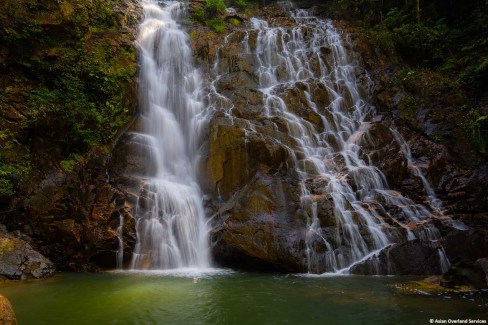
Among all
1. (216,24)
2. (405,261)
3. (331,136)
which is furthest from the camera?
(216,24)

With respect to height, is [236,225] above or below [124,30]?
below

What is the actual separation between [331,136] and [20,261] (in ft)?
37.8

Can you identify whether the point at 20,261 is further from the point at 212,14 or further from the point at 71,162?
the point at 212,14

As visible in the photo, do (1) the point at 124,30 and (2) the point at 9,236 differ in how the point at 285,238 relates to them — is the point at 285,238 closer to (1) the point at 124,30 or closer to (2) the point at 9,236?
(2) the point at 9,236

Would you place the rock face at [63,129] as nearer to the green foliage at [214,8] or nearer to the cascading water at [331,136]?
the cascading water at [331,136]

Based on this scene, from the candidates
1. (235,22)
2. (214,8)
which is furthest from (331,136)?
(214,8)

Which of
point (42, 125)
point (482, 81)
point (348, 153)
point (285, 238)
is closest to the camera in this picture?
point (285, 238)

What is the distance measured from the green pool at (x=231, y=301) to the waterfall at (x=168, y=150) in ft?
5.59

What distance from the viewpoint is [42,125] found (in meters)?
11.8

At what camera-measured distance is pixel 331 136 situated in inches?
577

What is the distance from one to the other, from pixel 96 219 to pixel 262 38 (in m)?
13.1

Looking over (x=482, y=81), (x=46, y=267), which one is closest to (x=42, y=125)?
(x=46, y=267)

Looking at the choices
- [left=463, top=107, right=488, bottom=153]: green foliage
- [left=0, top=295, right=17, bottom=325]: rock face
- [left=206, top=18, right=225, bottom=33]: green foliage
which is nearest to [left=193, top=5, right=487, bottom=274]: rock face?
[left=463, top=107, right=488, bottom=153]: green foliage

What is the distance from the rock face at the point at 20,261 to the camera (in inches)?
351
